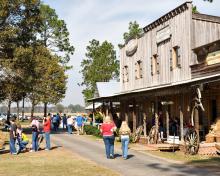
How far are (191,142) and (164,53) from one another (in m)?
10.6

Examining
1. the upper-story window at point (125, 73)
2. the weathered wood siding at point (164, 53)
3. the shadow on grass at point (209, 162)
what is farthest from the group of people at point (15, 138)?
the upper-story window at point (125, 73)

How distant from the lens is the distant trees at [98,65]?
7525 centimetres

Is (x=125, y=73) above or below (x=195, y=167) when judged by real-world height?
above

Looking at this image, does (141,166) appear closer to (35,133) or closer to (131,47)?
(35,133)

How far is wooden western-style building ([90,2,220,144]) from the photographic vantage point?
2286cm

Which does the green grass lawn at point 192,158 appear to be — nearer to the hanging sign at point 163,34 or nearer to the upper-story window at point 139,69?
the hanging sign at point 163,34

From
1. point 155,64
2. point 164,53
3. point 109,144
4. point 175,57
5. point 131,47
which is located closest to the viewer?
point 109,144

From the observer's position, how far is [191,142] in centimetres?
1994

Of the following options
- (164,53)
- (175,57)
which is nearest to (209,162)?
(175,57)

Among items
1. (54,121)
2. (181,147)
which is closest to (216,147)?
(181,147)

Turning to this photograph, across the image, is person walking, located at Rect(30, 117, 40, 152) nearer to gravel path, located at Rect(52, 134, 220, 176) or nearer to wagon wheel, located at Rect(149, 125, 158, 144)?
gravel path, located at Rect(52, 134, 220, 176)

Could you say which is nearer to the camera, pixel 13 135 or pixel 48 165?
pixel 48 165

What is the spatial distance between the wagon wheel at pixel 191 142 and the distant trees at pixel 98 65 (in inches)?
2154

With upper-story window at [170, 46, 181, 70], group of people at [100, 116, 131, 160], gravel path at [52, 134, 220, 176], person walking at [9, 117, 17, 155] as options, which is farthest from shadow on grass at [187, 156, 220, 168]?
upper-story window at [170, 46, 181, 70]
